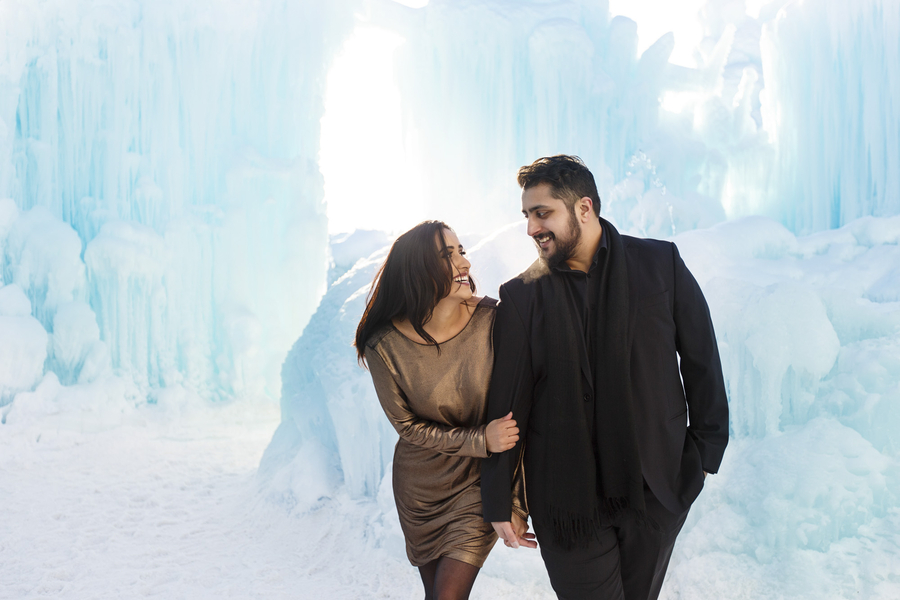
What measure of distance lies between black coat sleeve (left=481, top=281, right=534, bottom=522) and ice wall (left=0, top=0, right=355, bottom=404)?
10.5 metres

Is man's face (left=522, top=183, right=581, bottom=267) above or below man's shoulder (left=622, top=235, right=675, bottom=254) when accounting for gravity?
above

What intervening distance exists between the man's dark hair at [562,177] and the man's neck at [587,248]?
109mm

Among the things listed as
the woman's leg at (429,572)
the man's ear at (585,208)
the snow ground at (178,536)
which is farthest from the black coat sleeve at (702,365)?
the snow ground at (178,536)

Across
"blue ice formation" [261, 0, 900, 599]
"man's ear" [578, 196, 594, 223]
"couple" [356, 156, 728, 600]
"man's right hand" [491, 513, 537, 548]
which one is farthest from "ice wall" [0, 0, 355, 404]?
"man's ear" [578, 196, 594, 223]

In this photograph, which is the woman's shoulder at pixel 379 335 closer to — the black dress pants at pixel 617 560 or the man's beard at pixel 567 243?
the man's beard at pixel 567 243

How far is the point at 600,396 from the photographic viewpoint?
6.07ft

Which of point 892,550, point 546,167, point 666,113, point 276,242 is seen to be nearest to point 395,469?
point 546,167

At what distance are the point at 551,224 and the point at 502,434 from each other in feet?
2.09

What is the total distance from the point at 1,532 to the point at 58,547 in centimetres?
75

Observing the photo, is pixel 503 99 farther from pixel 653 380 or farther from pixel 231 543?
pixel 653 380

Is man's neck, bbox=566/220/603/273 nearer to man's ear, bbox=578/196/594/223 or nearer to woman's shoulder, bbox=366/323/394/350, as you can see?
man's ear, bbox=578/196/594/223

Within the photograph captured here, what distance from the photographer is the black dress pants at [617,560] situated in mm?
1853

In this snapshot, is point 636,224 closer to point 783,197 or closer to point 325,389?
point 783,197

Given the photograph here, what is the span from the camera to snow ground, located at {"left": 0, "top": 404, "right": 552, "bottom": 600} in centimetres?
444
